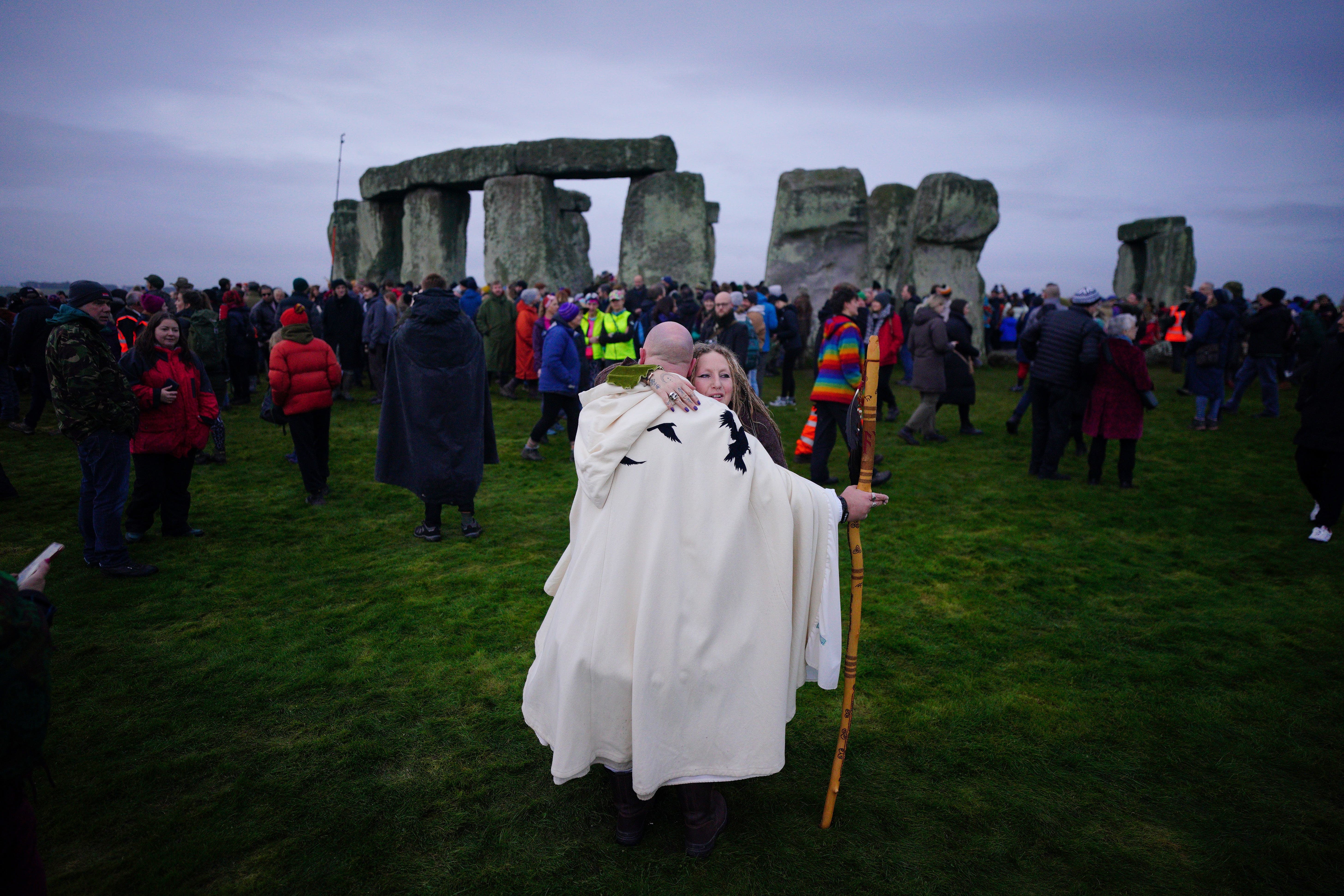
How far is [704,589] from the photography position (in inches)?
92.3

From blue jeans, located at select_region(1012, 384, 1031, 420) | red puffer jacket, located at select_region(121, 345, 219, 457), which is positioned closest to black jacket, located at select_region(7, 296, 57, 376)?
red puffer jacket, located at select_region(121, 345, 219, 457)

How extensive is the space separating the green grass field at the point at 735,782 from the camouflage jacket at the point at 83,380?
1022 mm

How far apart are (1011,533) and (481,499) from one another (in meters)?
4.39

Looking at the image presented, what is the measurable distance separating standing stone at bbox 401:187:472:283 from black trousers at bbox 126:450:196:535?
13374mm

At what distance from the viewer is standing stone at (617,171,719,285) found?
1662 centimetres

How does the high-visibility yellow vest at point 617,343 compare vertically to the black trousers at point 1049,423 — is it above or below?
above

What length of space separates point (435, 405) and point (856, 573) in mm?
3665

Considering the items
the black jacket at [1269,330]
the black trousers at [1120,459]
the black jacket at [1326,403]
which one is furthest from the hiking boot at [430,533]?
the black jacket at [1269,330]

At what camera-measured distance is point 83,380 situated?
14.7 feet

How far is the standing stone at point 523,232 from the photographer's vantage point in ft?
55.8

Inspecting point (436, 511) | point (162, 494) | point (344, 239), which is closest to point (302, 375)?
point (162, 494)

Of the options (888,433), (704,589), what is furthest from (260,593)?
(888,433)

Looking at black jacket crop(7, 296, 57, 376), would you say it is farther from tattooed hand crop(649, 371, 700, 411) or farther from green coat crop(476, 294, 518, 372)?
tattooed hand crop(649, 371, 700, 411)

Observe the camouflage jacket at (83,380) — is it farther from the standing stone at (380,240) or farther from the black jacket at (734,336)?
the standing stone at (380,240)
